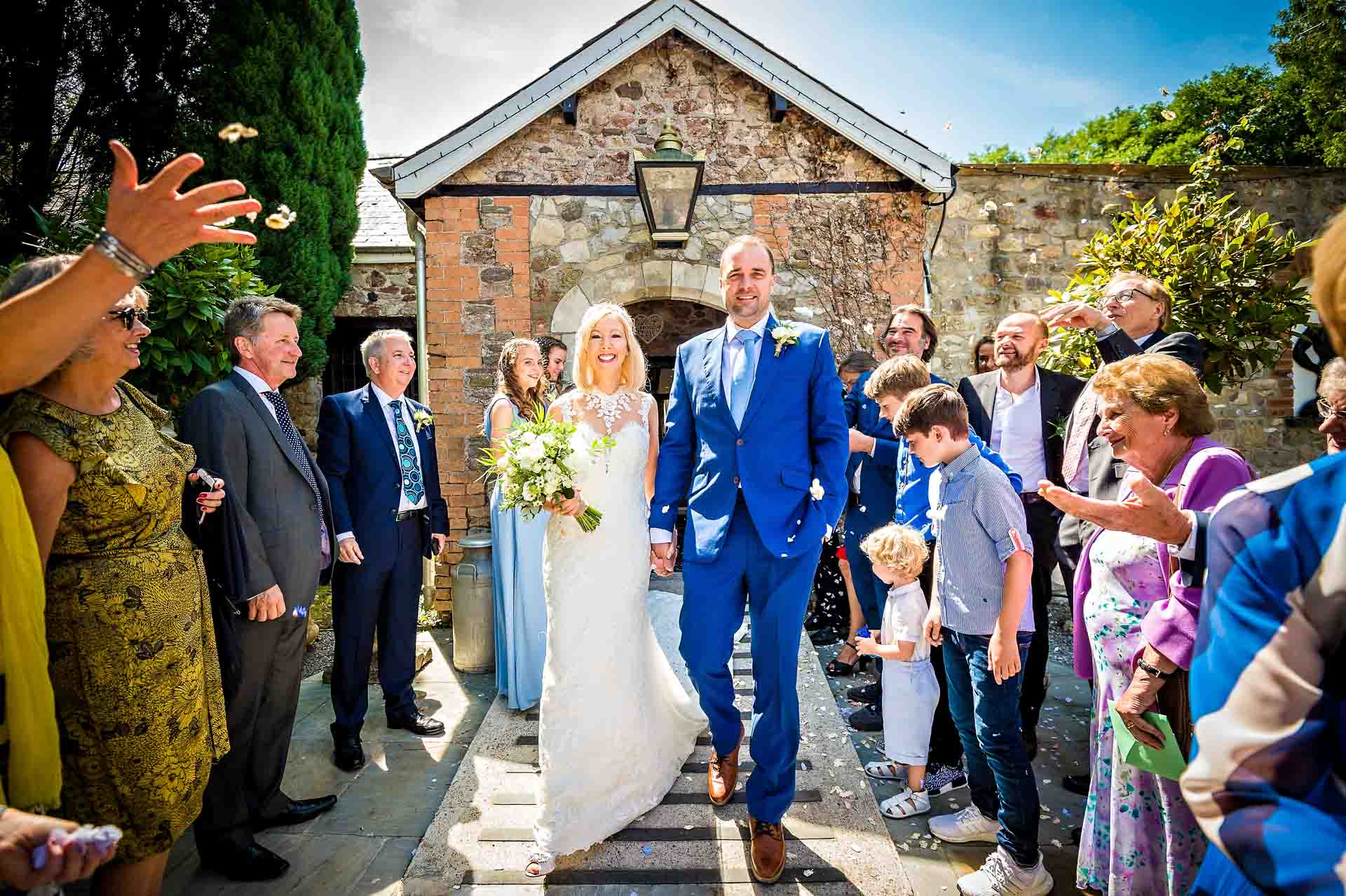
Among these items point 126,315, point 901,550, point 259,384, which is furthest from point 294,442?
point 901,550

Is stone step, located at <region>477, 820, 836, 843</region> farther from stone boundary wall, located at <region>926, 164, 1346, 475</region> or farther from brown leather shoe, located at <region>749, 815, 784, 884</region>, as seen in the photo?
stone boundary wall, located at <region>926, 164, 1346, 475</region>

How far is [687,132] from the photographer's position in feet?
21.5

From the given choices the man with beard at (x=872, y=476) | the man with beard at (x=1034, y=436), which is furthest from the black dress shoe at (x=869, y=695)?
the man with beard at (x=1034, y=436)

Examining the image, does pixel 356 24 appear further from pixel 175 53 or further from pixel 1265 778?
pixel 1265 778

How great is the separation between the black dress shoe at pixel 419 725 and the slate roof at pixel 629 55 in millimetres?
4504

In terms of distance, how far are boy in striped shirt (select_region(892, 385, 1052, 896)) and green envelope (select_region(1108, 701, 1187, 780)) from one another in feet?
1.38

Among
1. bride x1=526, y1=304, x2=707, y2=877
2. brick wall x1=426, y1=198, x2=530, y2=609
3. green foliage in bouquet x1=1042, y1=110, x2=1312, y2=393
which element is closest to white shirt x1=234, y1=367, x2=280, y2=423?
bride x1=526, y1=304, x2=707, y2=877

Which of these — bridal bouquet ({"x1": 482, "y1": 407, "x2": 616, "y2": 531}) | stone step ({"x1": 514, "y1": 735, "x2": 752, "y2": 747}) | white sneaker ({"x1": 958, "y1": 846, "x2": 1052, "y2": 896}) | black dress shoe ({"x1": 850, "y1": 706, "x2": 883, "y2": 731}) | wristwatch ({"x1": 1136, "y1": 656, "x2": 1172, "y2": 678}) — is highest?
bridal bouquet ({"x1": 482, "y1": 407, "x2": 616, "y2": 531})

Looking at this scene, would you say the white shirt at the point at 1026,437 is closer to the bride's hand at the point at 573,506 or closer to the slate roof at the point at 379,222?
the bride's hand at the point at 573,506

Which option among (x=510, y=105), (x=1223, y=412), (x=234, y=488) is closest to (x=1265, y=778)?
(x=234, y=488)

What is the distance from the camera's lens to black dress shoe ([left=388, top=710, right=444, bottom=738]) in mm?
4176

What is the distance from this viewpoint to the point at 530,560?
15.0 feet

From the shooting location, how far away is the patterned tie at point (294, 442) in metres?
3.16

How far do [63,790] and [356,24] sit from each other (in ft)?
35.2
